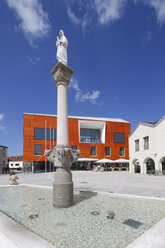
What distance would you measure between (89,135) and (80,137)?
3.11 metres

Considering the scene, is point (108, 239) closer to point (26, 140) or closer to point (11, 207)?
point (11, 207)

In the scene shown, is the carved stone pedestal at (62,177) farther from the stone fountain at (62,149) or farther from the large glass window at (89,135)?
the large glass window at (89,135)

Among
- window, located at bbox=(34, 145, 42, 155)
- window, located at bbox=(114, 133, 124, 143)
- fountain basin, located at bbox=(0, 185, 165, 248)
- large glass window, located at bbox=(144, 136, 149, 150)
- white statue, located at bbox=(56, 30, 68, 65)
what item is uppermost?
white statue, located at bbox=(56, 30, 68, 65)

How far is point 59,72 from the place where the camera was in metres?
7.77

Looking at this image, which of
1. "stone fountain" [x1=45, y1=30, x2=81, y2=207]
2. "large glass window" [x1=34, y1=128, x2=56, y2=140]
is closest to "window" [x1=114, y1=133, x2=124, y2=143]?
"large glass window" [x1=34, y1=128, x2=56, y2=140]

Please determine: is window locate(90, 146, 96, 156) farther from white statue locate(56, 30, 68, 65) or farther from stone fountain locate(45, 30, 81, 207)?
white statue locate(56, 30, 68, 65)

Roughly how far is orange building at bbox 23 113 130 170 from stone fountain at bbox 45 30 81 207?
29.2 metres

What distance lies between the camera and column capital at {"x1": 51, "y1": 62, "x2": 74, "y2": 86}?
776cm

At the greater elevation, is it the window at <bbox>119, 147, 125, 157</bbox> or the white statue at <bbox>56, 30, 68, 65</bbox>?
the white statue at <bbox>56, 30, 68, 65</bbox>

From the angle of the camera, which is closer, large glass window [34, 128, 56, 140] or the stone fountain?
the stone fountain

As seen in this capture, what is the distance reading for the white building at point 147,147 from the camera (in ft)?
73.7

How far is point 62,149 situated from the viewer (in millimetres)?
6883

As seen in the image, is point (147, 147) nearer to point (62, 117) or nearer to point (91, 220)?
point (62, 117)

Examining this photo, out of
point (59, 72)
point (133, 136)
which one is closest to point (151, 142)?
point (133, 136)
